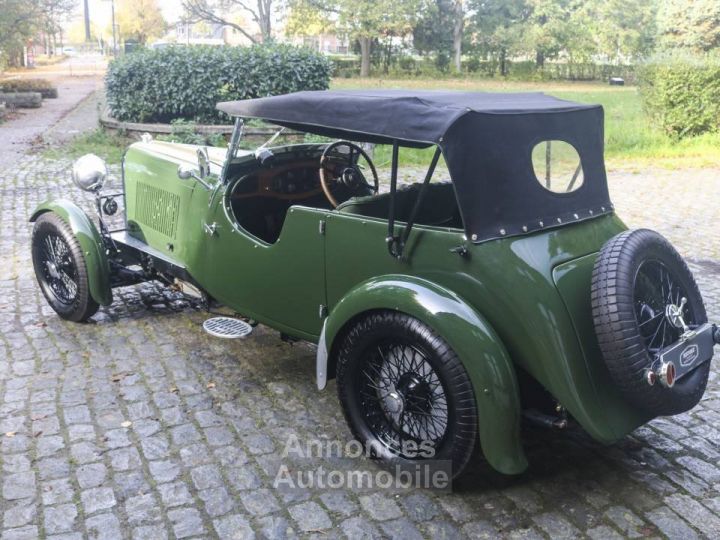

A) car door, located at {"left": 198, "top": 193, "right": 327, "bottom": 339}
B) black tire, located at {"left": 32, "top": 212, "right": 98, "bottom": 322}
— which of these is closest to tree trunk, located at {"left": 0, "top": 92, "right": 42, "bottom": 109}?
black tire, located at {"left": 32, "top": 212, "right": 98, "bottom": 322}

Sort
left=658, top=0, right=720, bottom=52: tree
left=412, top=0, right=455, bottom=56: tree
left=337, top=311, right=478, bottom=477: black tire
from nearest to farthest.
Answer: left=337, top=311, right=478, bottom=477: black tire < left=658, top=0, right=720, bottom=52: tree < left=412, top=0, right=455, bottom=56: tree

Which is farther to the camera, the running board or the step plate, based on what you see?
the running board

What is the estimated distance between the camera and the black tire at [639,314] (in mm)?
2740

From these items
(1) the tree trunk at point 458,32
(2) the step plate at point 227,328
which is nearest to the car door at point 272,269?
(2) the step plate at point 227,328

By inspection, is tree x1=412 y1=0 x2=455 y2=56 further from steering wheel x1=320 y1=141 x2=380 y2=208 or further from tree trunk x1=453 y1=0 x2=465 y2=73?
steering wheel x1=320 y1=141 x2=380 y2=208

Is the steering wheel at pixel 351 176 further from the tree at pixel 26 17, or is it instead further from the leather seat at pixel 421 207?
the tree at pixel 26 17

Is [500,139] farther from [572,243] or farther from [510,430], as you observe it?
[510,430]

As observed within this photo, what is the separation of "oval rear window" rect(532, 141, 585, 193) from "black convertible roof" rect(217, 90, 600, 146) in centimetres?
18

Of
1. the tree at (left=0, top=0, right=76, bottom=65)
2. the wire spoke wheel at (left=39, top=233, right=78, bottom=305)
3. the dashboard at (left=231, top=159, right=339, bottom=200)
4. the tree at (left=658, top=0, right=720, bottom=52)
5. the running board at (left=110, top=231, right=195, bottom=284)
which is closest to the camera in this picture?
the dashboard at (left=231, top=159, right=339, bottom=200)

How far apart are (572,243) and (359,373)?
1.13 meters

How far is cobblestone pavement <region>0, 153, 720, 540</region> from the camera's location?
9.37 ft

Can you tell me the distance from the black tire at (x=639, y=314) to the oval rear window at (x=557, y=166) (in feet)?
1.54

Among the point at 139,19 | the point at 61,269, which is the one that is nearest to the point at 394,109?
the point at 61,269

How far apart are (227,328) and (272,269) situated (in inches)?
25.3
